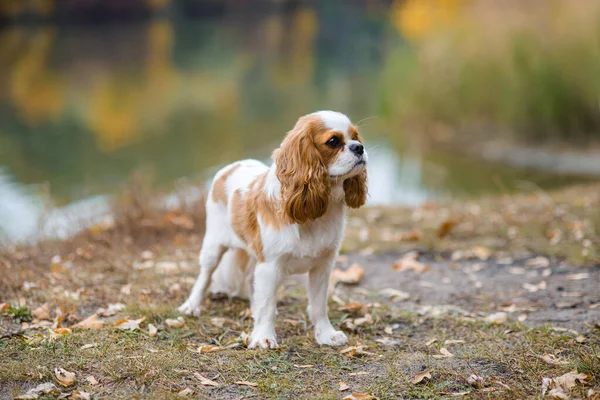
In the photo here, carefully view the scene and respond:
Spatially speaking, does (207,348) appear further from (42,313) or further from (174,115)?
(174,115)

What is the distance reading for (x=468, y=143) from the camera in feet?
55.3

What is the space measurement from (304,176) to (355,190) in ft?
1.55

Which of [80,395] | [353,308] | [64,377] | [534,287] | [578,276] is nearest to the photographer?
[80,395]

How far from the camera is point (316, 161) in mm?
4414

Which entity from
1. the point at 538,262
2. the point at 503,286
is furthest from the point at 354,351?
the point at 538,262

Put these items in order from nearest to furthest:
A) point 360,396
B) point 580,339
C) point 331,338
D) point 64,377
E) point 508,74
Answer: point 360,396, point 64,377, point 580,339, point 331,338, point 508,74

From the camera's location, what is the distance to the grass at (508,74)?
14.6 m

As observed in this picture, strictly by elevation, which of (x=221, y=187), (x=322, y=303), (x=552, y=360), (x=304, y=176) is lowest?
(x=552, y=360)

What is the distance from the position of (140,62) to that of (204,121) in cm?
1228

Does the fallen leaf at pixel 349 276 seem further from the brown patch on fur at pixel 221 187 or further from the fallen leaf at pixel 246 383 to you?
the fallen leaf at pixel 246 383

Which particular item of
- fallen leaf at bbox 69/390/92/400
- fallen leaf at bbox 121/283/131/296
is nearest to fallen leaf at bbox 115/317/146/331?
fallen leaf at bbox 121/283/131/296

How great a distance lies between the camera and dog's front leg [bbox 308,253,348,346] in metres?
4.87

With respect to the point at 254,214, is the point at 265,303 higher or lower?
lower

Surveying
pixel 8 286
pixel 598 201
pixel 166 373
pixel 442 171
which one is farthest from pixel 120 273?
pixel 442 171
